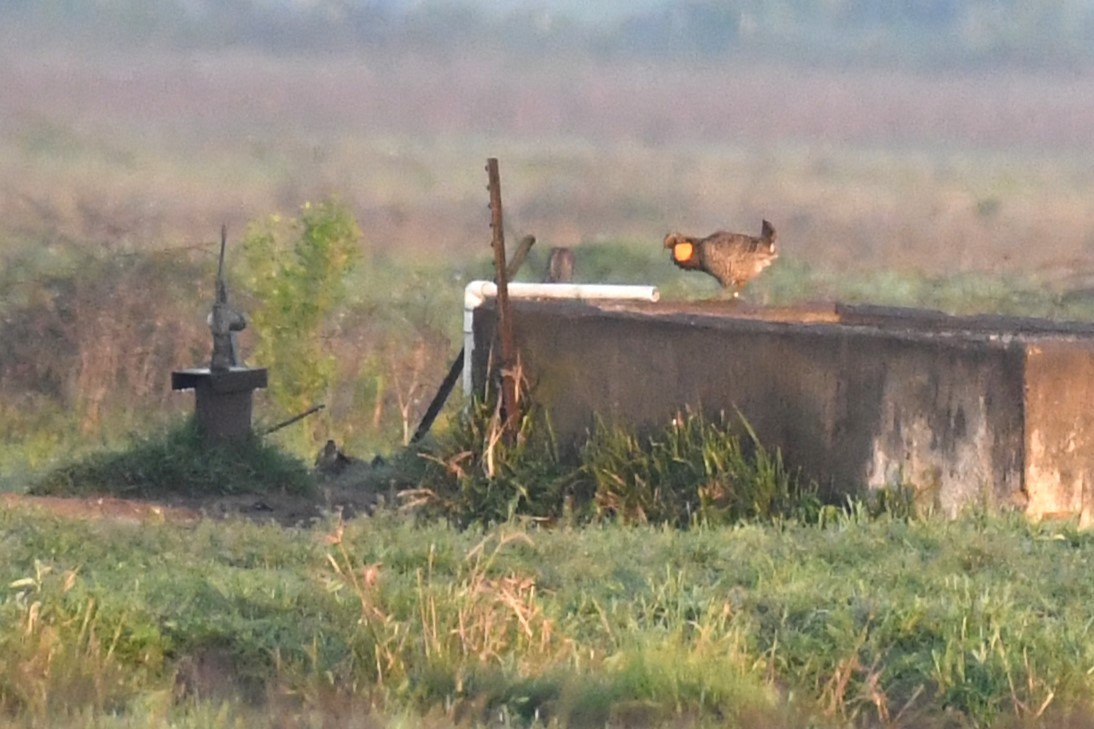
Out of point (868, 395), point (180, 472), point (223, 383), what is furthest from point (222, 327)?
point (868, 395)

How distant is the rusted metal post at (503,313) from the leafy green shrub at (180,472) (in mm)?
1580

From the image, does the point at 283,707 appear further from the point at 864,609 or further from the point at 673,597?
the point at 864,609

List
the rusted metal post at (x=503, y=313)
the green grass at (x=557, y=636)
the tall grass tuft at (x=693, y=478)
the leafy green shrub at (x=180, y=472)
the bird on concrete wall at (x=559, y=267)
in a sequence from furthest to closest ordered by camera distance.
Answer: the bird on concrete wall at (x=559, y=267) → the leafy green shrub at (x=180, y=472) → the rusted metal post at (x=503, y=313) → the tall grass tuft at (x=693, y=478) → the green grass at (x=557, y=636)

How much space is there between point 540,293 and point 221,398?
2.22m

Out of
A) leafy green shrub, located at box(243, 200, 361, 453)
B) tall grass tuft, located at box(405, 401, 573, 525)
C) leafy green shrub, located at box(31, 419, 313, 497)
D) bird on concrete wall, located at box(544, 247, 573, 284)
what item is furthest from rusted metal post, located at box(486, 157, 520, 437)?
leafy green shrub, located at box(243, 200, 361, 453)

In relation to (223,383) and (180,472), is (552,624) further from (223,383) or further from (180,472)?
(223,383)

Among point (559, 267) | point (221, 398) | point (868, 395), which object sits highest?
point (559, 267)

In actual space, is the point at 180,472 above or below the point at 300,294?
below

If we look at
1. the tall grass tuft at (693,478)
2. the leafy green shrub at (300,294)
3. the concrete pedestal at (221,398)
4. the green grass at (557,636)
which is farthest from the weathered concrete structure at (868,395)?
the leafy green shrub at (300,294)

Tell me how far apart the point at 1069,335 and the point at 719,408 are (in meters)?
2.11

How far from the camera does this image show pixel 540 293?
12.1 metres

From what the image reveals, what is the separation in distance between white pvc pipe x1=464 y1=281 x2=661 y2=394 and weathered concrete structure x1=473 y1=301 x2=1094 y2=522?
1.32m

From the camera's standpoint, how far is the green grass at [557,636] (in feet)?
17.6

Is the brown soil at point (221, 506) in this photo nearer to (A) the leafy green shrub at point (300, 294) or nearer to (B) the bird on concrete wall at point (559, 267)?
(B) the bird on concrete wall at point (559, 267)
